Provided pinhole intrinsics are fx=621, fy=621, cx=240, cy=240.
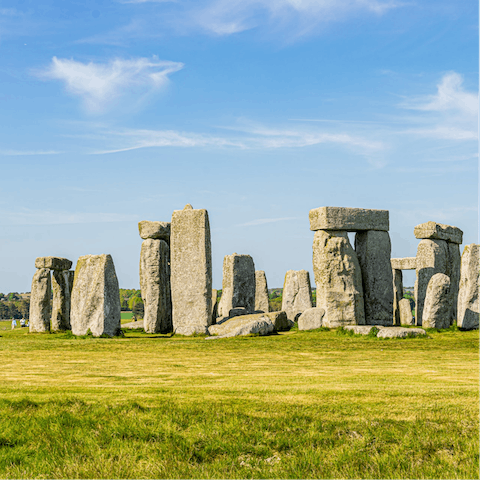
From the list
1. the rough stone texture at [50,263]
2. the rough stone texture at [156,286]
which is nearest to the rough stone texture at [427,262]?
the rough stone texture at [156,286]

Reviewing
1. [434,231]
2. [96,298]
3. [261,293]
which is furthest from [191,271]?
[261,293]

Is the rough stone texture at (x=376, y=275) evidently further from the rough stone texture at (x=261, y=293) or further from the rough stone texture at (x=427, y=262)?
the rough stone texture at (x=261, y=293)

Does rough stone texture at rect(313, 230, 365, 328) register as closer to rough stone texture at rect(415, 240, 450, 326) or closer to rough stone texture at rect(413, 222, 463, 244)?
rough stone texture at rect(415, 240, 450, 326)

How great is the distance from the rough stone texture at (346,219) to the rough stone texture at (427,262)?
2609 mm

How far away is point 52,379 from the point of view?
7.99 m

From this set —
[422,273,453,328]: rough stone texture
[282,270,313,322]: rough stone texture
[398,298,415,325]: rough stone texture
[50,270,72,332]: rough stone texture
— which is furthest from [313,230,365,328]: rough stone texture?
[50,270,72,332]: rough stone texture

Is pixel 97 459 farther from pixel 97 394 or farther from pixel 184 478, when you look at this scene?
pixel 97 394

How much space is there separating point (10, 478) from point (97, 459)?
600 millimetres

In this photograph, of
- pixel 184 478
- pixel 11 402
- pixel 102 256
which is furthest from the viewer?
pixel 102 256

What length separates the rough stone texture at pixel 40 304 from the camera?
19.1m

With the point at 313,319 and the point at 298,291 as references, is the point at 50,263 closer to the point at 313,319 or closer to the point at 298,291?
the point at 313,319

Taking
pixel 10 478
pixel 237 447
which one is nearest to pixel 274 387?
pixel 237 447

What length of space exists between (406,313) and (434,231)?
423 cm

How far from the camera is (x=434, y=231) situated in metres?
20.0
